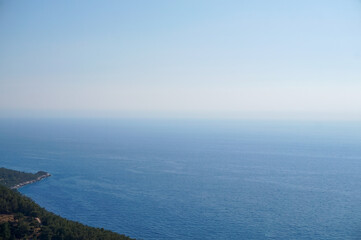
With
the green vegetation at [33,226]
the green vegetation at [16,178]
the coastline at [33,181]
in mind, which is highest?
the green vegetation at [33,226]

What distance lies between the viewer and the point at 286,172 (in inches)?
1329

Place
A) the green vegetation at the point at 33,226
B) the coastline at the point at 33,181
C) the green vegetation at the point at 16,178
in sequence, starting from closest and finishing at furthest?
the green vegetation at the point at 33,226 < the coastline at the point at 33,181 < the green vegetation at the point at 16,178

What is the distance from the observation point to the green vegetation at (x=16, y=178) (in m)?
27.1

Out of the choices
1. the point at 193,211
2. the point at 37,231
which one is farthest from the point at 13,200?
the point at 193,211

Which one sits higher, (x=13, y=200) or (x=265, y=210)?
(x=13, y=200)

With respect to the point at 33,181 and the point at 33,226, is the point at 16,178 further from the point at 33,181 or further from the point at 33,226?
the point at 33,226

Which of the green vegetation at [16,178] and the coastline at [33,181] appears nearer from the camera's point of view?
the coastline at [33,181]

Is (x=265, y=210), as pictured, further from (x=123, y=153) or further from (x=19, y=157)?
(x=19, y=157)

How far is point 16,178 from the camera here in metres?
28.5

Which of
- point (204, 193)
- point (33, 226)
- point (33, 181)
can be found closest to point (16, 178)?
point (33, 181)

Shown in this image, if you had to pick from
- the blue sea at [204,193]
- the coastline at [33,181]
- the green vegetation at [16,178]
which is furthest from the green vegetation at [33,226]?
the green vegetation at [16,178]

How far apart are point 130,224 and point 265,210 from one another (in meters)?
9.83

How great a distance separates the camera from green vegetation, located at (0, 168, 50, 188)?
88.9 ft

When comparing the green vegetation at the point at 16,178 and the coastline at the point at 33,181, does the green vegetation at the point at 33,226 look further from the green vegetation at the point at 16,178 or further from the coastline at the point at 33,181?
the green vegetation at the point at 16,178
